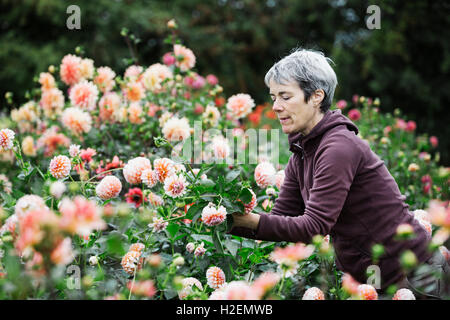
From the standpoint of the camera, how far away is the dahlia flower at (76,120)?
2.11 metres

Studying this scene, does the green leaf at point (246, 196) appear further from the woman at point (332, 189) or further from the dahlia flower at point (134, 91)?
the dahlia flower at point (134, 91)

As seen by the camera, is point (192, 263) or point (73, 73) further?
point (73, 73)

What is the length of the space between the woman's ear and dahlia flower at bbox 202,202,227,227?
0.50 m

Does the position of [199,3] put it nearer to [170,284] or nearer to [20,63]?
[20,63]

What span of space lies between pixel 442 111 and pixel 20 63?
6108 millimetres

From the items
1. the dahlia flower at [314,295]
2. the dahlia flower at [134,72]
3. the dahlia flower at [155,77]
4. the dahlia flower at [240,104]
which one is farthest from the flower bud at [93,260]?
the dahlia flower at [134,72]

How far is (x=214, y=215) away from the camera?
3.59 feet

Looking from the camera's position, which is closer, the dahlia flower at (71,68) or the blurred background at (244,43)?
the dahlia flower at (71,68)

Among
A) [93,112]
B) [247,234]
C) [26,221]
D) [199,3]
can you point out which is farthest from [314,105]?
[199,3]

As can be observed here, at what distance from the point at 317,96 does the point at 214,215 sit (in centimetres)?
54

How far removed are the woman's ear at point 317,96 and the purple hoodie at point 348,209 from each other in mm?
51

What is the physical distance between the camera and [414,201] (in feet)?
7.23

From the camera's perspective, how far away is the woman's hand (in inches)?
46.6
